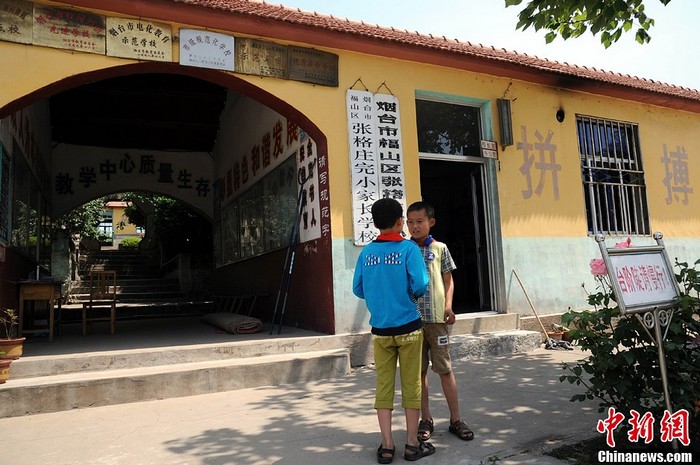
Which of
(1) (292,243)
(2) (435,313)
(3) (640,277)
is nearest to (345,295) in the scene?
(1) (292,243)

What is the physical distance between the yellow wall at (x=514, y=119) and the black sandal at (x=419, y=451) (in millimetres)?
3281

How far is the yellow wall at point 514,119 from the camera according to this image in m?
5.10

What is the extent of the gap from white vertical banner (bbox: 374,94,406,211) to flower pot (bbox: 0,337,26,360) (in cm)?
407

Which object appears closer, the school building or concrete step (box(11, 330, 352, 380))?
concrete step (box(11, 330, 352, 380))

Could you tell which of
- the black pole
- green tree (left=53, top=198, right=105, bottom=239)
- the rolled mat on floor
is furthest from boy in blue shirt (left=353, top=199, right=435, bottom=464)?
green tree (left=53, top=198, right=105, bottom=239)

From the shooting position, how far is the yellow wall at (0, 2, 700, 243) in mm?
5098

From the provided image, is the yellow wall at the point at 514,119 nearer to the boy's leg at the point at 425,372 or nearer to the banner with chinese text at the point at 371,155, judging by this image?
the banner with chinese text at the point at 371,155

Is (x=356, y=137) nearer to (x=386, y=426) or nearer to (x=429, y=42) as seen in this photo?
(x=429, y=42)

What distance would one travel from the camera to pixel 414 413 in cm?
298

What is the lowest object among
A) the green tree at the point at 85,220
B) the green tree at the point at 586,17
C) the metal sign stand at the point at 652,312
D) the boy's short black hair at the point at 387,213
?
the metal sign stand at the point at 652,312

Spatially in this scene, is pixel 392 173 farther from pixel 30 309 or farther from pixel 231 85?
pixel 30 309

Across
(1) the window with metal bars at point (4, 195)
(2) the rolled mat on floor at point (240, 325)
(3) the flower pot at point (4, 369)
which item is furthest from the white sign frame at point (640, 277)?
(1) the window with metal bars at point (4, 195)

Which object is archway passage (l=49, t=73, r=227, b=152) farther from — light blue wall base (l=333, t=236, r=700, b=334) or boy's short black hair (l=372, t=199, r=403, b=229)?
boy's short black hair (l=372, t=199, r=403, b=229)

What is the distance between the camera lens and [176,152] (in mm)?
12992
